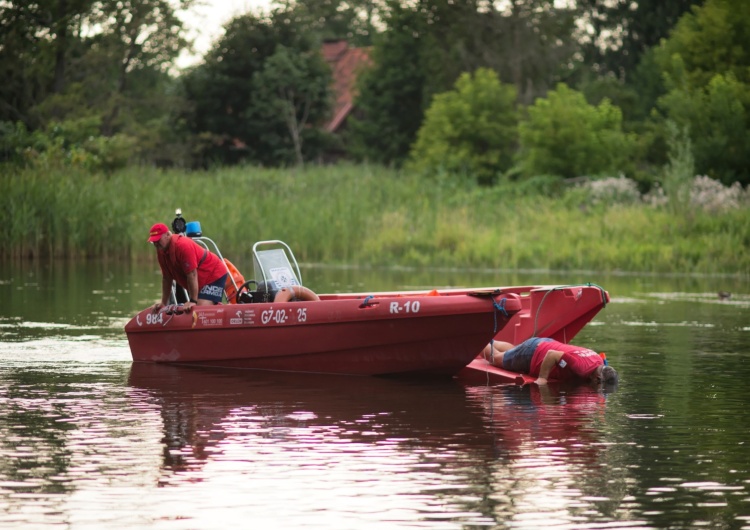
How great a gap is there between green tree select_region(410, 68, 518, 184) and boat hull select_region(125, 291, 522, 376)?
3309cm

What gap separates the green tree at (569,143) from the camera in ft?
149

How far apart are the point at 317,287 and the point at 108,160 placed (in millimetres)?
19512

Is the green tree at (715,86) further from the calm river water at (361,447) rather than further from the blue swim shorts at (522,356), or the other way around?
the blue swim shorts at (522,356)

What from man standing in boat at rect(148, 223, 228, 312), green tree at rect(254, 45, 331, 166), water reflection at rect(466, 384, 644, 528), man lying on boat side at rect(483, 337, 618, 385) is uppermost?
green tree at rect(254, 45, 331, 166)

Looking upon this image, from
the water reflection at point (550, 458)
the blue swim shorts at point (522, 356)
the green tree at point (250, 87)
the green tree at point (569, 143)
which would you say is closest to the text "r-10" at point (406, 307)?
the water reflection at point (550, 458)

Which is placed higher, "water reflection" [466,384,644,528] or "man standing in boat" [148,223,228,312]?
"man standing in boat" [148,223,228,312]

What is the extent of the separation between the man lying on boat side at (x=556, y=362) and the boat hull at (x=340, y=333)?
62cm

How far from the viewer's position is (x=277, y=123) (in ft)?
191

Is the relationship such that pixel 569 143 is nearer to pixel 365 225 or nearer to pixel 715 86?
pixel 715 86

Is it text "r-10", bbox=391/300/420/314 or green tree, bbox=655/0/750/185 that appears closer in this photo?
text "r-10", bbox=391/300/420/314

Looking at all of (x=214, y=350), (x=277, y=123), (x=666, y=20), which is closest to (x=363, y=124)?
(x=277, y=123)

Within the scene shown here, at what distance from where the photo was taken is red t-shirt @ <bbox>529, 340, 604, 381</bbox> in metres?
→ 14.6

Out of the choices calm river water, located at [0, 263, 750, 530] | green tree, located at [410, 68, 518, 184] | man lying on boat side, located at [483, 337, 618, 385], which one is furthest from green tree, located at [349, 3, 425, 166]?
man lying on boat side, located at [483, 337, 618, 385]

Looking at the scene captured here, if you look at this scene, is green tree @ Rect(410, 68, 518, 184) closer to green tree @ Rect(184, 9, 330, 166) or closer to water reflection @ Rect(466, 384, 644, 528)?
green tree @ Rect(184, 9, 330, 166)
